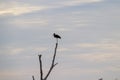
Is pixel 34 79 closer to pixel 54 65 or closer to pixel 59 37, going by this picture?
pixel 54 65

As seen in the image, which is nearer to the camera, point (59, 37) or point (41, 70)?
point (41, 70)

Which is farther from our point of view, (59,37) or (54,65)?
(59,37)

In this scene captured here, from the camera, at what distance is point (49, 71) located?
28.5 meters

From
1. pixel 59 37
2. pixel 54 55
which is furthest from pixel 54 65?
pixel 59 37

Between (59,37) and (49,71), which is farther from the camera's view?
(59,37)

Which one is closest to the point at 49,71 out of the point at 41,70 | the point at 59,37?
the point at 41,70

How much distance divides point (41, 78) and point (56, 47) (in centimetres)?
235

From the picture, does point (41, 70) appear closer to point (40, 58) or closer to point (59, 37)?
point (40, 58)

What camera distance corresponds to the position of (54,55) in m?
29.2

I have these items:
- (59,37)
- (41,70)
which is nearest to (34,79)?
(41,70)

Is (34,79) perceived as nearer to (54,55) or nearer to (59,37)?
(54,55)

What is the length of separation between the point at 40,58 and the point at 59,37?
3559 millimetres

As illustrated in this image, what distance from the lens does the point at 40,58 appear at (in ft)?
97.5

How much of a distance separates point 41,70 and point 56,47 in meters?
1.58
